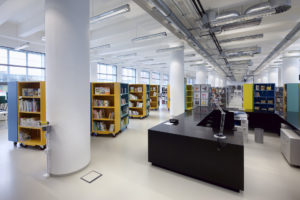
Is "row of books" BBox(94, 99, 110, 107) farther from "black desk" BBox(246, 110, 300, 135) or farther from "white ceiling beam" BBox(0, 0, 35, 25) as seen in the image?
"black desk" BBox(246, 110, 300, 135)

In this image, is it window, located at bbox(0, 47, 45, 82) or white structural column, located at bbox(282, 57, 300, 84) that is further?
white structural column, located at bbox(282, 57, 300, 84)

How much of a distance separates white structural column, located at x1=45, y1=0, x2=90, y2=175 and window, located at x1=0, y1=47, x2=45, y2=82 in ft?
25.0

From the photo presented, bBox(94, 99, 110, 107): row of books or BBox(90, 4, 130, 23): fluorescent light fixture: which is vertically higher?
BBox(90, 4, 130, 23): fluorescent light fixture

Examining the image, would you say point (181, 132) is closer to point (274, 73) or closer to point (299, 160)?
point (299, 160)

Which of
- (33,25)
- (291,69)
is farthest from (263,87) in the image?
(33,25)

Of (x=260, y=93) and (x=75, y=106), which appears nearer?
(x=75, y=106)

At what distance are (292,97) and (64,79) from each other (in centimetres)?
764

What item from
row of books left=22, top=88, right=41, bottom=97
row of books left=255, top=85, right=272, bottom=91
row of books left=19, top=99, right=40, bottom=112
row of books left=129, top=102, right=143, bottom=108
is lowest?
row of books left=129, top=102, right=143, bottom=108

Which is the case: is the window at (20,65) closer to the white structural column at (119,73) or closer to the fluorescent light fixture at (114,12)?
the white structural column at (119,73)

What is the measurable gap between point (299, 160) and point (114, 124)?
194 inches

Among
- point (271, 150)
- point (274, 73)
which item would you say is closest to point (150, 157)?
point (271, 150)

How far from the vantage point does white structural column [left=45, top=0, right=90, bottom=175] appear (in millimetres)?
2580

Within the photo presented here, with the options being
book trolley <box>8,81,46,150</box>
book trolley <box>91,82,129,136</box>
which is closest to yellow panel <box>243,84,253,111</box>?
book trolley <box>91,82,129,136</box>

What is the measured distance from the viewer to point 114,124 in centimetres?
496
